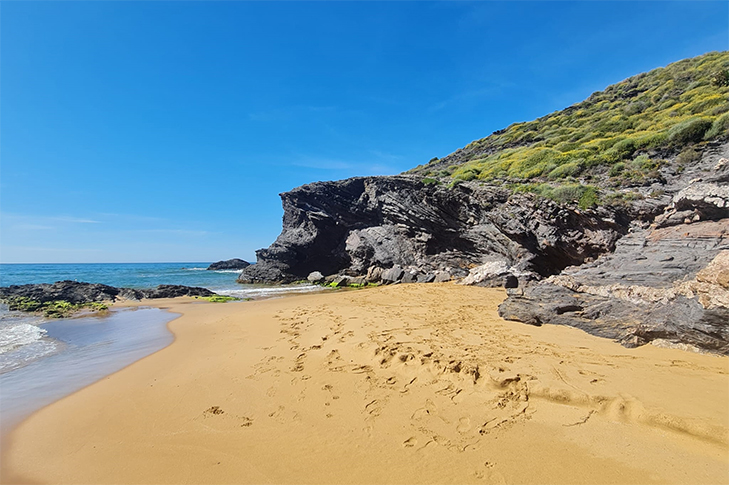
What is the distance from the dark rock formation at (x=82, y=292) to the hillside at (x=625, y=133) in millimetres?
23754

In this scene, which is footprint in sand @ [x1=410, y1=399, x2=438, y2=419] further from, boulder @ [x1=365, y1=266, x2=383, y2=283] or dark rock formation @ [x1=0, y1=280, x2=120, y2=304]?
dark rock formation @ [x1=0, y1=280, x2=120, y2=304]

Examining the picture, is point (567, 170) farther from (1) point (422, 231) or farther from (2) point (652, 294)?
(2) point (652, 294)

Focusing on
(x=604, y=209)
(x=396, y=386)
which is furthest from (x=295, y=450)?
(x=604, y=209)

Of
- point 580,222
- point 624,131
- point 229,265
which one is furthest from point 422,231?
point 229,265

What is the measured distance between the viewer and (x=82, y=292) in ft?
66.3

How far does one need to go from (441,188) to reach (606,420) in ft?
75.7

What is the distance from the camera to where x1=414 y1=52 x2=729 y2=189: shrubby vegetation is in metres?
15.4

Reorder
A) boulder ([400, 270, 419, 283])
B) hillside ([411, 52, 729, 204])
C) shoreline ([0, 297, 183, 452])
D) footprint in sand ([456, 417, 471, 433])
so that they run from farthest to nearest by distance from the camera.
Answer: boulder ([400, 270, 419, 283]) → hillside ([411, 52, 729, 204]) → shoreline ([0, 297, 183, 452]) → footprint in sand ([456, 417, 471, 433])

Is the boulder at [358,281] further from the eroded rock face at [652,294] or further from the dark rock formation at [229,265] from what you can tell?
the dark rock formation at [229,265]

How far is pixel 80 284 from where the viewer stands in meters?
21.8

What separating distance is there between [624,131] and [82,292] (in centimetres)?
4037

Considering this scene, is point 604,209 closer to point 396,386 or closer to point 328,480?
point 396,386

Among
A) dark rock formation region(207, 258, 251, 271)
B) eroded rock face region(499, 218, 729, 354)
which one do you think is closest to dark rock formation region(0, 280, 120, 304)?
eroded rock face region(499, 218, 729, 354)

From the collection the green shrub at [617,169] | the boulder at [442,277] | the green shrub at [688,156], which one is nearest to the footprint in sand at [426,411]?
the boulder at [442,277]
